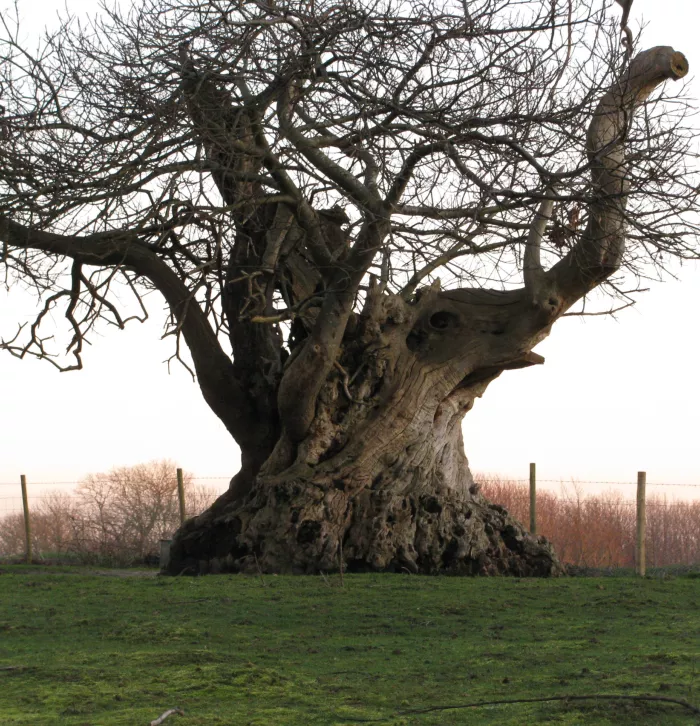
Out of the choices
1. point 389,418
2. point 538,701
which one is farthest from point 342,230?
point 538,701

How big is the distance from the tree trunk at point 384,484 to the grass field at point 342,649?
989 mm

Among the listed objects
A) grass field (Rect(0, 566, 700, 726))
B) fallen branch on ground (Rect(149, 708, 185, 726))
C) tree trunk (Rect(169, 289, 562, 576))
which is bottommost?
grass field (Rect(0, 566, 700, 726))

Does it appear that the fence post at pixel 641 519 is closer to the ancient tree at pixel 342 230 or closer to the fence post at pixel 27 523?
the ancient tree at pixel 342 230

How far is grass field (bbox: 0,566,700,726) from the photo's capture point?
4859 mm

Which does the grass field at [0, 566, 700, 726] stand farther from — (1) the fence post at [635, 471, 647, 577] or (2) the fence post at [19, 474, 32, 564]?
(2) the fence post at [19, 474, 32, 564]

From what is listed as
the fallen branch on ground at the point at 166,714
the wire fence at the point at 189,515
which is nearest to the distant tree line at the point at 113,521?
the wire fence at the point at 189,515

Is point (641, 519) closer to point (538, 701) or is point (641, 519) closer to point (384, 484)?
point (384, 484)

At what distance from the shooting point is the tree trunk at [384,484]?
11617mm

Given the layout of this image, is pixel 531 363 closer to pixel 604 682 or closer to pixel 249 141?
pixel 249 141

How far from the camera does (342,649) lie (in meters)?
6.87

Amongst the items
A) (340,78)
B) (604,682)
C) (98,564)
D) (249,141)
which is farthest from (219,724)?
(98,564)

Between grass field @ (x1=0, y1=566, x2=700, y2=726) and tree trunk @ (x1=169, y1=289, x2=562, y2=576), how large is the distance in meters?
0.99

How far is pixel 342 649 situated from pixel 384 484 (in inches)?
211

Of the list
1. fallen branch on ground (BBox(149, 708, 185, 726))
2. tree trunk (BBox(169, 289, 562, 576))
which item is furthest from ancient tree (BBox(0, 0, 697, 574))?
fallen branch on ground (BBox(149, 708, 185, 726))
